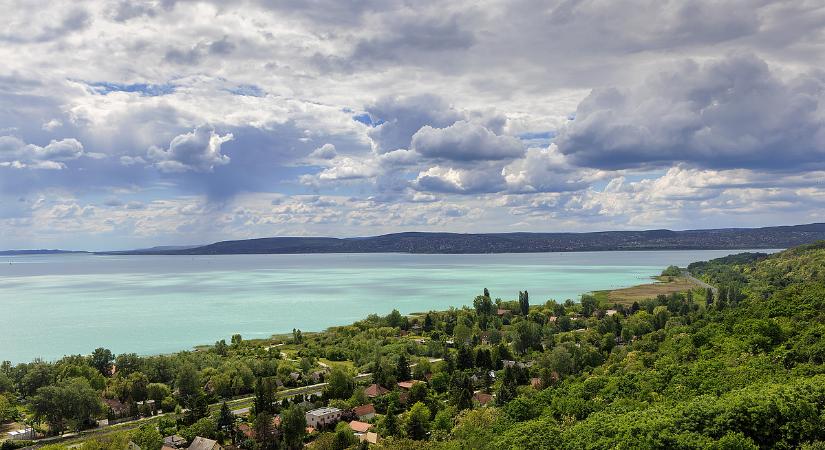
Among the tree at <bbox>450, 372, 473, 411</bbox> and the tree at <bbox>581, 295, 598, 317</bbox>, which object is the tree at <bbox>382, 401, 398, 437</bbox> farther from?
the tree at <bbox>581, 295, 598, 317</bbox>

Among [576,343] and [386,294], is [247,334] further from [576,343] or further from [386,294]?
[386,294]

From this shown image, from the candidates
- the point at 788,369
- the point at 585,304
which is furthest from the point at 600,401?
the point at 585,304

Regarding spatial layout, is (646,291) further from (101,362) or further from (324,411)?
(101,362)

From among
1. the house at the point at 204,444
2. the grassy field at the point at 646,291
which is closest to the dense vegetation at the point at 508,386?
the house at the point at 204,444

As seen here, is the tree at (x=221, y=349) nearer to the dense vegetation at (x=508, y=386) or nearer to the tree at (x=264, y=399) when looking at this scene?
the dense vegetation at (x=508, y=386)

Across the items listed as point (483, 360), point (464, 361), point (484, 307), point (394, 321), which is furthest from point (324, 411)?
point (484, 307)

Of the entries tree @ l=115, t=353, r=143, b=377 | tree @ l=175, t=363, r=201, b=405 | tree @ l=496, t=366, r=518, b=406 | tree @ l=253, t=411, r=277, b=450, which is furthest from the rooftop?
tree @ l=115, t=353, r=143, b=377
